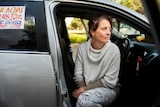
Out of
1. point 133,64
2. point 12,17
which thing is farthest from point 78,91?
point 12,17

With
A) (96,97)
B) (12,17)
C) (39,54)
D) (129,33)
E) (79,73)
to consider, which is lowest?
(96,97)

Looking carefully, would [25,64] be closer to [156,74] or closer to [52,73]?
[52,73]

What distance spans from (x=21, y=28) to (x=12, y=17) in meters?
0.11

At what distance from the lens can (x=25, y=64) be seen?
2.44 m

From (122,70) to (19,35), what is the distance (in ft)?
3.86

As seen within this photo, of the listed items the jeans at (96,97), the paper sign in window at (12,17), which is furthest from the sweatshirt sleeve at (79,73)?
the paper sign in window at (12,17)

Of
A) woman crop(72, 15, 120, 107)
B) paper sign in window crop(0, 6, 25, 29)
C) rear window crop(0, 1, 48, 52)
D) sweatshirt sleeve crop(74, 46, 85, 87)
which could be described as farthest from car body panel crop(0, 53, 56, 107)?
sweatshirt sleeve crop(74, 46, 85, 87)

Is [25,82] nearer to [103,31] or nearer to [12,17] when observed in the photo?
[12,17]

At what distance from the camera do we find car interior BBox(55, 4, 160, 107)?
114 inches

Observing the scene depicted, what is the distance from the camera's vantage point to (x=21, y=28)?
253 cm

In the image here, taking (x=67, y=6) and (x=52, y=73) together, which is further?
(x=67, y=6)

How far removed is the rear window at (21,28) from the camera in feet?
8.27

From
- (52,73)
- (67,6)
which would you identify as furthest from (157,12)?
(67,6)

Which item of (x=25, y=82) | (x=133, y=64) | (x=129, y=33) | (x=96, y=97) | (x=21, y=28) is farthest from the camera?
(x=129, y=33)
